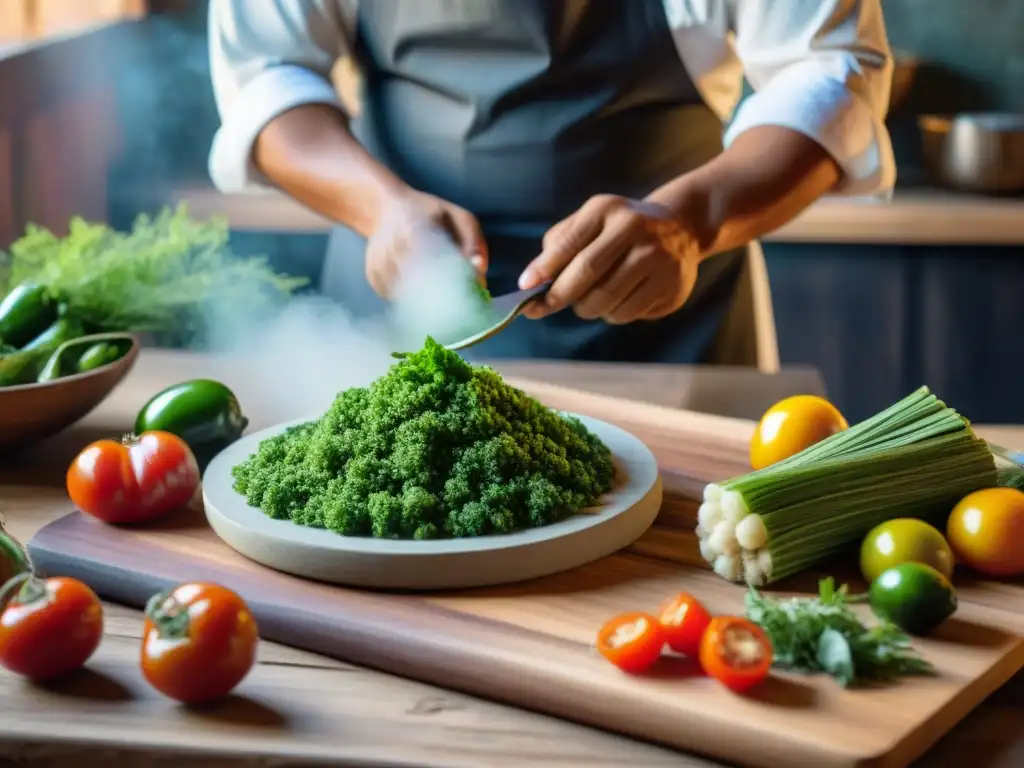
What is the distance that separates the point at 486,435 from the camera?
1172 mm

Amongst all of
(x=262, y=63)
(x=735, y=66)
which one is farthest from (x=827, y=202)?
(x=262, y=63)

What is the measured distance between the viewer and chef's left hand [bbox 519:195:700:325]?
1.52m

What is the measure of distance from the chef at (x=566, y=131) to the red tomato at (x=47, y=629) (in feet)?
2.51

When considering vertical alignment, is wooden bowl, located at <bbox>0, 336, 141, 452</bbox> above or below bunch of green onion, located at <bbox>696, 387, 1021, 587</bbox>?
above

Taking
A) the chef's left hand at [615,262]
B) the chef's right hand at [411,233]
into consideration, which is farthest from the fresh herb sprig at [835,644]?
the chef's right hand at [411,233]

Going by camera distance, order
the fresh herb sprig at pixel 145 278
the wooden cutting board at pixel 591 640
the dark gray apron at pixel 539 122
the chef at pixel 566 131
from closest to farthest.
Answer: the wooden cutting board at pixel 591 640 → the fresh herb sprig at pixel 145 278 → the chef at pixel 566 131 → the dark gray apron at pixel 539 122

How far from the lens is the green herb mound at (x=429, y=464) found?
113cm

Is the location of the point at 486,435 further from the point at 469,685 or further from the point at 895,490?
the point at 895,490

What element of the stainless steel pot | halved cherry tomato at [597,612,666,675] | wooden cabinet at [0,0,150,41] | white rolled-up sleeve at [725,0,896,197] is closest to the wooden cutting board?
halved cherry tomato at [597,612,666,675]

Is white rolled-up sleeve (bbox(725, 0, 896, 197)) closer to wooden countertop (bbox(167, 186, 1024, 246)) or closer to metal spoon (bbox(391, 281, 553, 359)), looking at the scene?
metal spoon (bbox(391, 281, 553, 359))

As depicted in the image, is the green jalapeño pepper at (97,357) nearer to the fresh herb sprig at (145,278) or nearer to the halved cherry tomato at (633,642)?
the fresh herb sprig at (145,278)

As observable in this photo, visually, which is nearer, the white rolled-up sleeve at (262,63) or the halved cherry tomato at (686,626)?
the halved cherry tomato at (686,626)

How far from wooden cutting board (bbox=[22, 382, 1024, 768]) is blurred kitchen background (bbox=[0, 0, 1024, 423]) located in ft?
6.12

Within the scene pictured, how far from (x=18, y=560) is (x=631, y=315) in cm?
87
